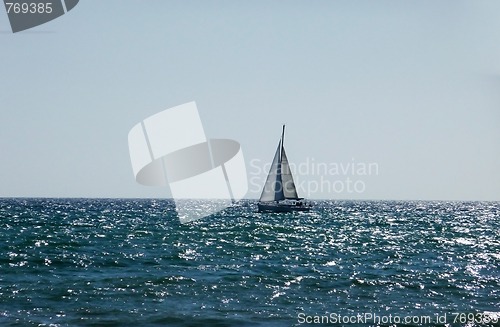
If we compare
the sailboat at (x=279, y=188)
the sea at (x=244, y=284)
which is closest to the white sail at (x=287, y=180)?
the sailboat at (x=279, y=188)

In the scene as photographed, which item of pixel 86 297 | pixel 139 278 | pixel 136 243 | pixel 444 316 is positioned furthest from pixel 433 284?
pixel 136 243

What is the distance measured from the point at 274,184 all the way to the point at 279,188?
3.93ft

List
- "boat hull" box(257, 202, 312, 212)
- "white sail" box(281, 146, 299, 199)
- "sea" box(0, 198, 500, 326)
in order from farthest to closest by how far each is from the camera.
→ "boat hull" box(257, 202, 312, 212) < "white sail" box(281, 146, 299, 199) < "sea" box(0, 198, 500, 326)

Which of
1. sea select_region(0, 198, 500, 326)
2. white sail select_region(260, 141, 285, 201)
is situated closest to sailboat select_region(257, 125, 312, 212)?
white sail select_region(260, 141, 285, 201)

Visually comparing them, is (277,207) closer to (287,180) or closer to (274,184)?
(274,184)

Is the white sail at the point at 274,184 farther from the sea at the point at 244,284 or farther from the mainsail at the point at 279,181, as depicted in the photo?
the sea at the point at 244,284

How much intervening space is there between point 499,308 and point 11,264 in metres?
24.6

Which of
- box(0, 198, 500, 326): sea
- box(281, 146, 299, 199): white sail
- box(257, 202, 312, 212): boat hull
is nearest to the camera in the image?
box(0, 198, 500, 326): sea

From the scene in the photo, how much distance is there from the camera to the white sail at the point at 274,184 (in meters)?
82.4

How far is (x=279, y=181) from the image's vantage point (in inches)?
3314

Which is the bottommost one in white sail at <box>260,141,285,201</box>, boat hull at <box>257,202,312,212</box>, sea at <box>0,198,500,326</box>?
sea at <box>0,198,500,326</box>

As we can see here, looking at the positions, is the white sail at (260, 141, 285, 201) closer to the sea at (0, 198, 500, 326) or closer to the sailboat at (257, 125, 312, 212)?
the sailboat at (257, 125, 312, 212)

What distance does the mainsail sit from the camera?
270 feet

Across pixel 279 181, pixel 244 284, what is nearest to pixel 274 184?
pixel 279 181
